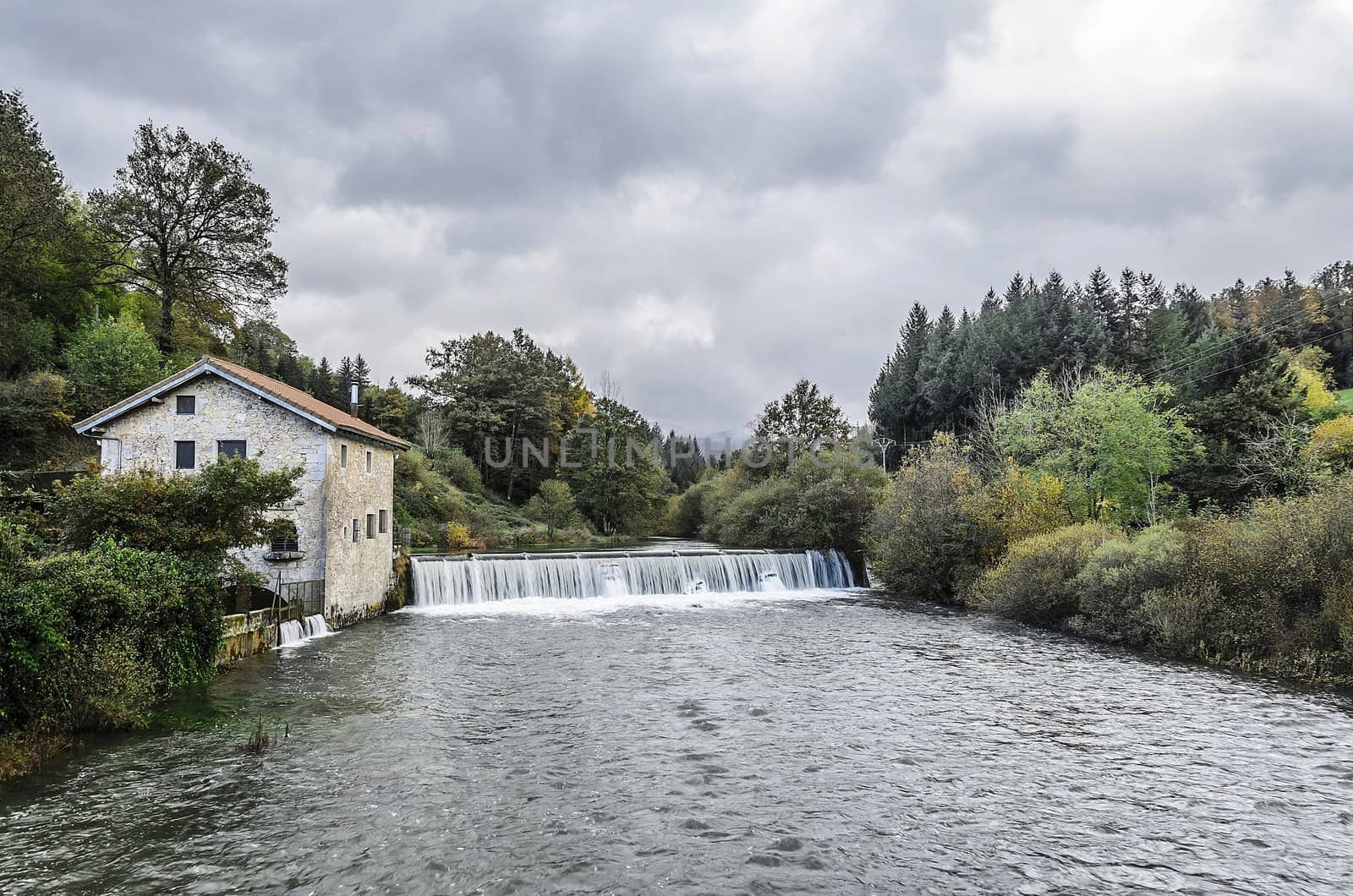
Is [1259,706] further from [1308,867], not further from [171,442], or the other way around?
[171,442]

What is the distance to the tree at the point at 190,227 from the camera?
3566 centimetres

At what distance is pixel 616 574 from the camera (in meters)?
31.8

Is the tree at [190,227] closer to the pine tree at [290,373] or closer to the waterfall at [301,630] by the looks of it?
the waterfall at [301,630]

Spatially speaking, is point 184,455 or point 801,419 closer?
point 184,455

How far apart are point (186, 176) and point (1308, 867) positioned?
4600cm

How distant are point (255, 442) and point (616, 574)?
50.1 feet

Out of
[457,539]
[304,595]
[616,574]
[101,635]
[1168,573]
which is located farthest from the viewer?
[457,539]

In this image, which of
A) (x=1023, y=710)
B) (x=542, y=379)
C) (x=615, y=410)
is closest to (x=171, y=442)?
(x=1023, y=710)

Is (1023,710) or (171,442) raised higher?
(171,442)

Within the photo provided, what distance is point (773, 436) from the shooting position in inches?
2437

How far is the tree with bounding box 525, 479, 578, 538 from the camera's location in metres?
57.6

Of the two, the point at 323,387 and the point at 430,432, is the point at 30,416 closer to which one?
the point at 430,432

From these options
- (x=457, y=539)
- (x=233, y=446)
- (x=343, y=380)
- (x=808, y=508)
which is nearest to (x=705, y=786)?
(x=233, y=446)

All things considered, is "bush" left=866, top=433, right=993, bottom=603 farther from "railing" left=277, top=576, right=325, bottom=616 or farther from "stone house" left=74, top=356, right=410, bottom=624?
"railing" left=277, top=576, right=325, bottom=616
